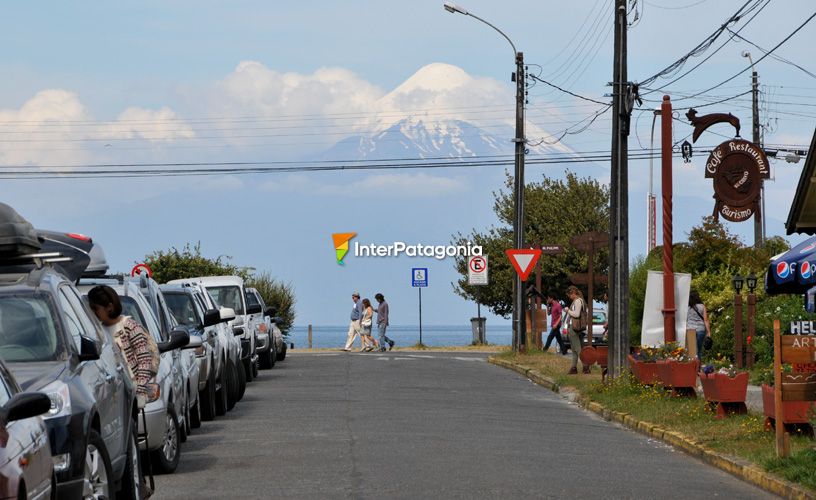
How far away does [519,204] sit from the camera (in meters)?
41.4

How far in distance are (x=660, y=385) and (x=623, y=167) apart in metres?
4.39

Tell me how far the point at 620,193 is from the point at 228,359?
7044mm

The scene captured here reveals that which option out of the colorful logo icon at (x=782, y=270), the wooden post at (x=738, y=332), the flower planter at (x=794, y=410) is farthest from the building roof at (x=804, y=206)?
the wooden post at (x=738, y=332)

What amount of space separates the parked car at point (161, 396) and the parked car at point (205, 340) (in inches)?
68.2

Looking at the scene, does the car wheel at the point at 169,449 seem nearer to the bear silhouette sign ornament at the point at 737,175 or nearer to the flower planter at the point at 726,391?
the flower planter at the point at 726,391

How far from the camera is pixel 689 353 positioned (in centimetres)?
2209

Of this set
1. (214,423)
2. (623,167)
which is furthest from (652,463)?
(623,167)

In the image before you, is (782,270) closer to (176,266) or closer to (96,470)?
(96,470)

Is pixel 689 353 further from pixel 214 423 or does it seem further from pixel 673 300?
pixel 214 423

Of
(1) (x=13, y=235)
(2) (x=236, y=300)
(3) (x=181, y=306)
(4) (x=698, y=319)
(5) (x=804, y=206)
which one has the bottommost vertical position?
(4) (x=698, y=319)

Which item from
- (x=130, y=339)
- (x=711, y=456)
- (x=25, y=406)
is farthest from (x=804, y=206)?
(x=25, y=406)

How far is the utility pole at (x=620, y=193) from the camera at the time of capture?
79.3ft

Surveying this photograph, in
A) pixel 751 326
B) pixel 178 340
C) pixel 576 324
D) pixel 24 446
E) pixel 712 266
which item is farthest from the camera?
pixel 712 266

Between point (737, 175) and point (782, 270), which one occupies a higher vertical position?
point (737, 175)
